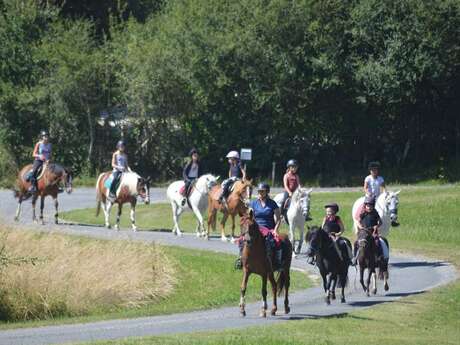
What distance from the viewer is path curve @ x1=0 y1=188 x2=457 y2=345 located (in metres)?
22.9

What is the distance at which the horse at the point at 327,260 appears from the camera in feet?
86.1

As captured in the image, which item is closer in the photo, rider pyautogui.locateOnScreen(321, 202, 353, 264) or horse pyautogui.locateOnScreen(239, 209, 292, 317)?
horse pyautogui.locateOnScreen(239, 209, 292, 317)

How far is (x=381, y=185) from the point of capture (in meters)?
33.5

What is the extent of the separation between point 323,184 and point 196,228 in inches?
507

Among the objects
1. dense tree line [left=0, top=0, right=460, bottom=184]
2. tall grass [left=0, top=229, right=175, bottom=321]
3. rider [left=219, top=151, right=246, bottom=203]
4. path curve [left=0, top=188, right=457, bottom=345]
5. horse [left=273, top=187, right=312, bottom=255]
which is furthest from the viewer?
dense tree line [left=0, top=0, right=460, bottom=184]

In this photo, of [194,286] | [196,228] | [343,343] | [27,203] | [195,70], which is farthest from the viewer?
[195,70]

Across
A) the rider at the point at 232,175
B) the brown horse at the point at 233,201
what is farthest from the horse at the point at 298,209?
the rider at the point at 232,175

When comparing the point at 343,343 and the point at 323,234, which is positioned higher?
the point at 323,234

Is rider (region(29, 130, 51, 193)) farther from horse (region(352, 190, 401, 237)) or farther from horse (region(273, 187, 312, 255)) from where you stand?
horse (region(352, 190, 401, 237))

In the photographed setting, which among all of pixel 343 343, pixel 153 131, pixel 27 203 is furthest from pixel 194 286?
pixel 153 131

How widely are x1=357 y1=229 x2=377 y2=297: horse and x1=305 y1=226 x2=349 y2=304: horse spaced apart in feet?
3.67

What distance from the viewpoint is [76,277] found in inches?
1113

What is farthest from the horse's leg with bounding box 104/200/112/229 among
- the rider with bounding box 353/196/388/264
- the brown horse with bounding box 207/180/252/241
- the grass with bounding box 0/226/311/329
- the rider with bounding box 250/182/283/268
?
the rider with bounding box 250/182/283/268

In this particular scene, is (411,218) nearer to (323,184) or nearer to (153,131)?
(323,184)
